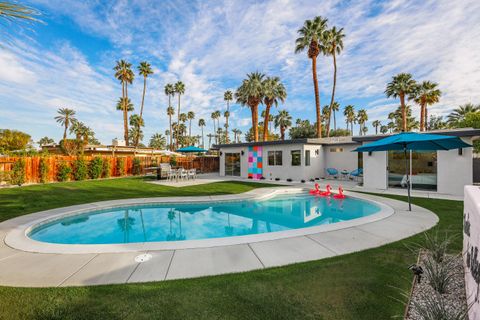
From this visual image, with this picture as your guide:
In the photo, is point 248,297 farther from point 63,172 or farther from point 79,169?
point 79,169

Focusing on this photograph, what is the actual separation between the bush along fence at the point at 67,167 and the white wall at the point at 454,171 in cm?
2018

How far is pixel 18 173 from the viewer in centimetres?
1340

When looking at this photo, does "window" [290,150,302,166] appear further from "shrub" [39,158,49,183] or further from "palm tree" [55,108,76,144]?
"palm tree" [55,108,76,144]

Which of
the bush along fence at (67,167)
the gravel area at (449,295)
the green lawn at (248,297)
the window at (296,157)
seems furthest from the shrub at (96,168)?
the gravel area at (449,295)

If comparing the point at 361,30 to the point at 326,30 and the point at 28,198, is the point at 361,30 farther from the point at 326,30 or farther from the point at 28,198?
the point at 28,198

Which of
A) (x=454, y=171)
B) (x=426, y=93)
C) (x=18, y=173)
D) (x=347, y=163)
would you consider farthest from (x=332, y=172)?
(x=18, y=173)

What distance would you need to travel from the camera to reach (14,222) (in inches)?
235

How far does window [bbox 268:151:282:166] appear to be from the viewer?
16.2m

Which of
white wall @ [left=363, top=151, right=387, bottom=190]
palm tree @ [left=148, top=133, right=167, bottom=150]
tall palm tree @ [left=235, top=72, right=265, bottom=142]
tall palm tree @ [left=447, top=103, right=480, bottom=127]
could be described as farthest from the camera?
palm tree @ [left=148, top=133, right=167, bottom=150]

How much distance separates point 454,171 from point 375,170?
3.23 metres

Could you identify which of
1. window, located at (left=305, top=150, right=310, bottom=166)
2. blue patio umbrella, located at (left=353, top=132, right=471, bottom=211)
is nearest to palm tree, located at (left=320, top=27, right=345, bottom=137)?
window, located at (left=305, top=150, right=310, bottom=166)

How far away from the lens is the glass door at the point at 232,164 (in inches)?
754

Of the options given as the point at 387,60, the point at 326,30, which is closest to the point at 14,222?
the point at 387,60

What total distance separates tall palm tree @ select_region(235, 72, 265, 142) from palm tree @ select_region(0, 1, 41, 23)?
2220 centimetres
